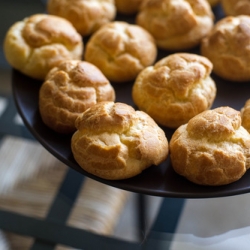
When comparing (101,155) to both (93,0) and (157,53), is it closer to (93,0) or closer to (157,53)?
(157,53)

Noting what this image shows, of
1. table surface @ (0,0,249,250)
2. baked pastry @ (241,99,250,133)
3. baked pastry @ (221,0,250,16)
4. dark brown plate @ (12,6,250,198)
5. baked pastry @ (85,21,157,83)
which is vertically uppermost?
baked pastry @ (221,0,250,16)

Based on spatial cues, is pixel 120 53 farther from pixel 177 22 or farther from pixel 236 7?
pixel 236 7

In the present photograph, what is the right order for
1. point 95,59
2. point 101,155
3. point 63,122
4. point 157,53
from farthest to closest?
point 157,53 < point 95,59 < point 63,122 < point 101,155

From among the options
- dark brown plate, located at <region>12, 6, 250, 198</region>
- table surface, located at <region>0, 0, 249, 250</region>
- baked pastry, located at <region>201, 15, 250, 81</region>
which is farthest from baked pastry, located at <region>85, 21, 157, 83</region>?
table surface, located at <region>0, 0, 249, 250</region>

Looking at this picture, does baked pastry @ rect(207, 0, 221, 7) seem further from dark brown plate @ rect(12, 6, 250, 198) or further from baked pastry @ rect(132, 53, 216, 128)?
baked pastry @ rect(132, 53, 216, 128)

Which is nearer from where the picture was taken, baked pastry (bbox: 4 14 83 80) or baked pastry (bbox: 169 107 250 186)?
baked pastry (bbox: 169 107 250 186)

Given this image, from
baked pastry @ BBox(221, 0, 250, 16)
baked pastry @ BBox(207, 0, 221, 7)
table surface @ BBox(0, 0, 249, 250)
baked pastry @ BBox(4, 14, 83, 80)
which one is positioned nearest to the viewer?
table surface @ BBox(0, 0, 249, 250)

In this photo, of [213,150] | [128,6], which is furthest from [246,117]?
[128,6]

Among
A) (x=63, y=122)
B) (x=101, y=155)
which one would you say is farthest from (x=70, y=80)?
(x=101, y=155)
